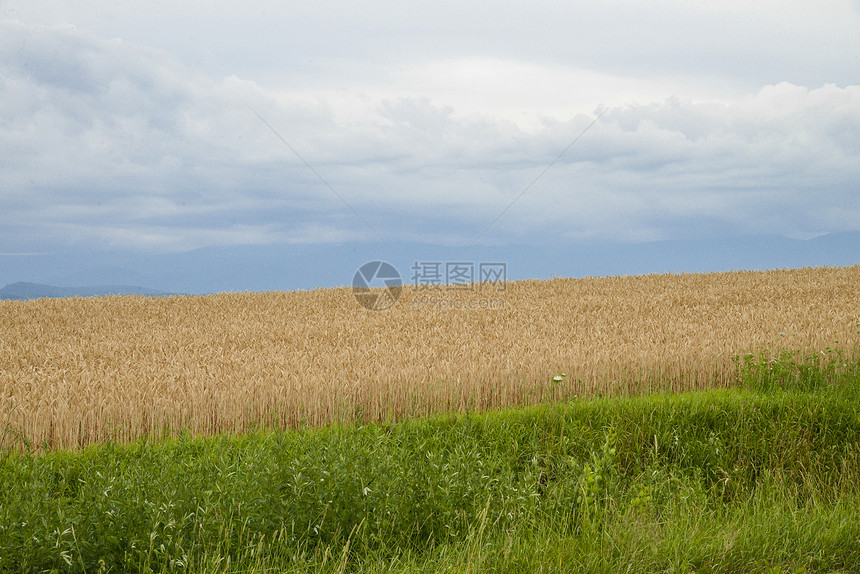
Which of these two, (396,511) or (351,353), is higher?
(351,353)

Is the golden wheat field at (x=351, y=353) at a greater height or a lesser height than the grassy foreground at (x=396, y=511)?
greater

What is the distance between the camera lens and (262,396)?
7523 millimetres

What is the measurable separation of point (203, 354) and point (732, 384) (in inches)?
331

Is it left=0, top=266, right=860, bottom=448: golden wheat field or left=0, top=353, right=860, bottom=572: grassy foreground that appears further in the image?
left=0, top=266, right=860, bottom=448: golden wheat field

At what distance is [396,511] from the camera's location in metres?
4.71

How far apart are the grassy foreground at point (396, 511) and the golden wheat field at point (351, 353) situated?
29.8 inches

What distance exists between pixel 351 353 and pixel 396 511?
5.43m

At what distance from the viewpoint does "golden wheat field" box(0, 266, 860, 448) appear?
7.37 metres

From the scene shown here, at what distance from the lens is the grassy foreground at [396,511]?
13.7ft

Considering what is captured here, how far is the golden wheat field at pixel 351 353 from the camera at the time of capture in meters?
7.37

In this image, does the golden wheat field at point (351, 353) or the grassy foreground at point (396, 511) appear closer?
the grassy foreground at point (396, 511)

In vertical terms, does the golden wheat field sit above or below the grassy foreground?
above

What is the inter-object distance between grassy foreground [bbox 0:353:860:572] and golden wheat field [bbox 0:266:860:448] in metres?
0.76

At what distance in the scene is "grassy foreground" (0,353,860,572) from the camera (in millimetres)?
4176
